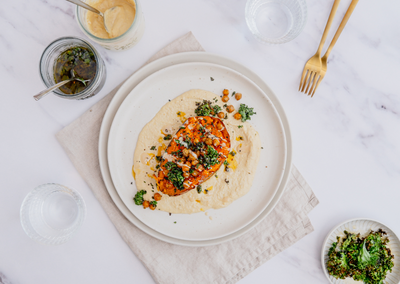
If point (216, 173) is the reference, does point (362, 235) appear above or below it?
below

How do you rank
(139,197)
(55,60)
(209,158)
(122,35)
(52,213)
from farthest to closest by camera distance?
(52,213) < (139,197) < (55,60) < (209,158) < (122,35)

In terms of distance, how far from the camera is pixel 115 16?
2646 millimetres

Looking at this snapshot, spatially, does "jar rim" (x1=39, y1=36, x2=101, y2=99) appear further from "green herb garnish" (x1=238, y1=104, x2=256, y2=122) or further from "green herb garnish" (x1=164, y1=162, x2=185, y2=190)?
"green herb garnish" (x1=238, y1=104, x2=256, y2=122)

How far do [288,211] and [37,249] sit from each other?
2.86 meters

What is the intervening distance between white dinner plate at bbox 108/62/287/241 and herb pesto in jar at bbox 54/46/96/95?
496 millimetres

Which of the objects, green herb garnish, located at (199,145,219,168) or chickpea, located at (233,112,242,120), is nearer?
green herb garnish, located at (199,145,219,168)

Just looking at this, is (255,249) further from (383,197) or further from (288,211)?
(383,197)

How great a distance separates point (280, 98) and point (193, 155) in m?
1.24

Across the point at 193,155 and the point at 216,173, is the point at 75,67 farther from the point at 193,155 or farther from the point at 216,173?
the point at 216,173

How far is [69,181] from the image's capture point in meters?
2.97

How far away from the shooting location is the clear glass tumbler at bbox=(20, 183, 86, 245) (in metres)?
2.86

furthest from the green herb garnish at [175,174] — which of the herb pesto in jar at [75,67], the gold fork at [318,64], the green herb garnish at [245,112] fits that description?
the gold fork at [318,64]

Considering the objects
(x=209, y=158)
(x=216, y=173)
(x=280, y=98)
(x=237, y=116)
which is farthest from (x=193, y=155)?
(x=280, y=98)

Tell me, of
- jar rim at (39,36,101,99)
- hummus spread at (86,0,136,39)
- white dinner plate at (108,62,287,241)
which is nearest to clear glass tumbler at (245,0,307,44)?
white dinner plate at (108,62,287,241)
